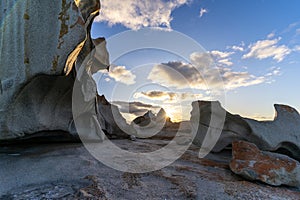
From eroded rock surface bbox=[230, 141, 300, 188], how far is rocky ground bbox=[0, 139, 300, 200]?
9 cm

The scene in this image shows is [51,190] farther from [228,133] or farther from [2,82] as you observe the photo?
[228,133]

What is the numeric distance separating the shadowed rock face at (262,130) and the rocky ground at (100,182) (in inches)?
44.0

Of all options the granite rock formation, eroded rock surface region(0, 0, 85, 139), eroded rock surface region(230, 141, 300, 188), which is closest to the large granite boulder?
the granite rock formation

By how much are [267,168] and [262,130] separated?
1342 mm

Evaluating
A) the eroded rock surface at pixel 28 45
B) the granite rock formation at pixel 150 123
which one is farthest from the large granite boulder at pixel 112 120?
the eroded rock surface at pixel 28 45

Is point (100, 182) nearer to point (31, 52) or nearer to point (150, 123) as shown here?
point (31, 52)

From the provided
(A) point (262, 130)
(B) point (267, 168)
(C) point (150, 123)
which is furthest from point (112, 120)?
(B) point (267, 168)

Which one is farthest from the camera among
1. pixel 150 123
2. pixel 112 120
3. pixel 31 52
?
pixel 150 123

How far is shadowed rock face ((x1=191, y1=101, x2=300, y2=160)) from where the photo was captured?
3.51 metres

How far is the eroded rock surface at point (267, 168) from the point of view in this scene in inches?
92.4

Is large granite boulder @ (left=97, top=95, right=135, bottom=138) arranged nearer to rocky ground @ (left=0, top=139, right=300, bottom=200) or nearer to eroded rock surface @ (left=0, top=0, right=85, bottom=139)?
rocky ground @ (left=0, top=139, right=300, bottom=200)

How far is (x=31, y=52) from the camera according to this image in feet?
Answer: 7.61

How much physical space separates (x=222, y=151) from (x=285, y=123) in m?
1.29

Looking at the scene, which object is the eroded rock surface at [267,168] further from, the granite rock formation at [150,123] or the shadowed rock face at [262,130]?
the granite rock formation at [150,123]
